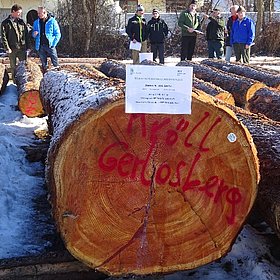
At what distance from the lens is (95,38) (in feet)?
66.2

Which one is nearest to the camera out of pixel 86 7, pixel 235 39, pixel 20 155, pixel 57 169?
pixel 57 169

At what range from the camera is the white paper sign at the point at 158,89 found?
2914 millimetres

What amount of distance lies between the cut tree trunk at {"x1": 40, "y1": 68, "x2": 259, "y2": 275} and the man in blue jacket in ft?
32.8

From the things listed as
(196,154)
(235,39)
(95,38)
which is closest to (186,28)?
(235,39)

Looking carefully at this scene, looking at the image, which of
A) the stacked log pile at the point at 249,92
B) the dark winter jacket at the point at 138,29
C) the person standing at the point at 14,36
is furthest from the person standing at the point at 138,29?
the stacked log pile at the point at 249,92

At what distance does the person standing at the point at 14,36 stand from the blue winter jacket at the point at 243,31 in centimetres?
508

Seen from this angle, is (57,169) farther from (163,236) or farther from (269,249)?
(269,249)

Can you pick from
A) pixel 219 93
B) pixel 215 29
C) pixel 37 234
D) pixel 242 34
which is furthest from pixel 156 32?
pixel 37 234

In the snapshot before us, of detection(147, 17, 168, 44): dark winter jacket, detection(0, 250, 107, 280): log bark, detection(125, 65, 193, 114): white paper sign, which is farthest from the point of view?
detection(147, 17, 168, 44): dark winter jacket

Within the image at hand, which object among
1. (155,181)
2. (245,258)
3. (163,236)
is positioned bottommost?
(245,258)

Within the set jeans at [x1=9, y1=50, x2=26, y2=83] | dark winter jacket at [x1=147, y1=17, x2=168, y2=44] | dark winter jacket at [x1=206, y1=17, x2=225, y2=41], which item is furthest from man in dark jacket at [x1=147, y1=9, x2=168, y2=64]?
jeans at [x1=9, y1=50, x2=26, y2=83]

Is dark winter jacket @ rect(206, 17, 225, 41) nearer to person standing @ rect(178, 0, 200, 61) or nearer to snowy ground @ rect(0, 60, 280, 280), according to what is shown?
person standing @ rect(178, 0, 200, 61)

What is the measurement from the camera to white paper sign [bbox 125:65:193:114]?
9.56ft

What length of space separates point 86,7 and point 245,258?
17386 millimetres
